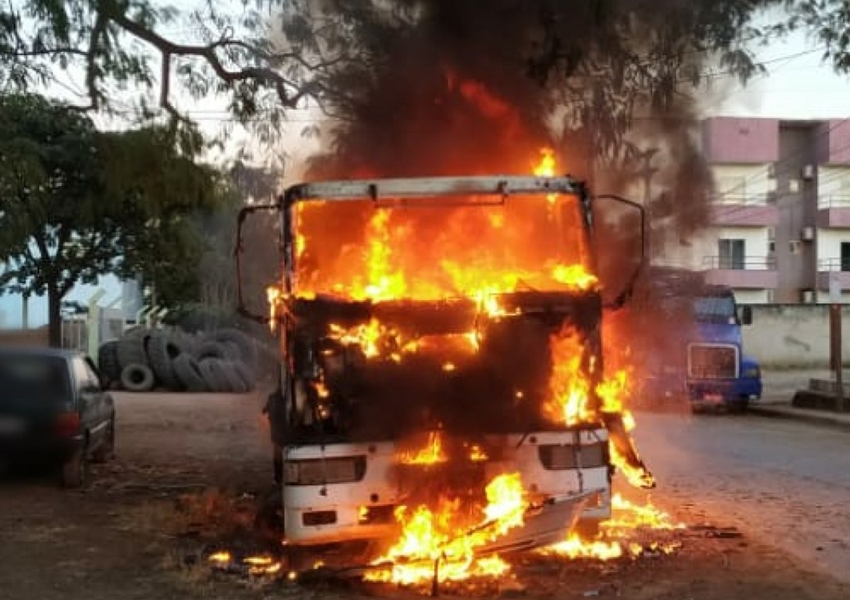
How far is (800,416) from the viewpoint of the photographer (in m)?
19.1

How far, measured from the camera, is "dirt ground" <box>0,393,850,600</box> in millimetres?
6535

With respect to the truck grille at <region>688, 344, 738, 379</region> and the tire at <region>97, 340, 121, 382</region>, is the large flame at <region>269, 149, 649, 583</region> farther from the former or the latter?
the tire at <region>97, 340, 121, 382</region>

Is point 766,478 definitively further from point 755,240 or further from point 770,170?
point 755,240

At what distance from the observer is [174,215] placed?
57.2ft

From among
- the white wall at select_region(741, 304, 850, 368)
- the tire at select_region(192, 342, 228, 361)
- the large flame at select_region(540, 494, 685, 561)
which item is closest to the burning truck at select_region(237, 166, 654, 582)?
the large flame at select_region(540, 494, 685, 561)

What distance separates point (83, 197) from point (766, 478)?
1111cm

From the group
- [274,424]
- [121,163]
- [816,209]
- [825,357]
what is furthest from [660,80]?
[816,209]

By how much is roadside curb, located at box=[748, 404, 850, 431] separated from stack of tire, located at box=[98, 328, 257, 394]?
40.7 ft

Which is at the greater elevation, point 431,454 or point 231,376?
point 431,454

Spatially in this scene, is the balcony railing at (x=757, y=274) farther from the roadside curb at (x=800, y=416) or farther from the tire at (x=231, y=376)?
Result: the tire at (x=231, y=376)

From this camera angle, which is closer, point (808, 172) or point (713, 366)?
point (713, 366)

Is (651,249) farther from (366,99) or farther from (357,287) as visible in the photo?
(357,287)

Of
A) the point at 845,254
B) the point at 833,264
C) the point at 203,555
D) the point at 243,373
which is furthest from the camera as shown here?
the point at 845,254

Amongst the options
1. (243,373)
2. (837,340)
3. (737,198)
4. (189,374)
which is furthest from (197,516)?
(189,374)
